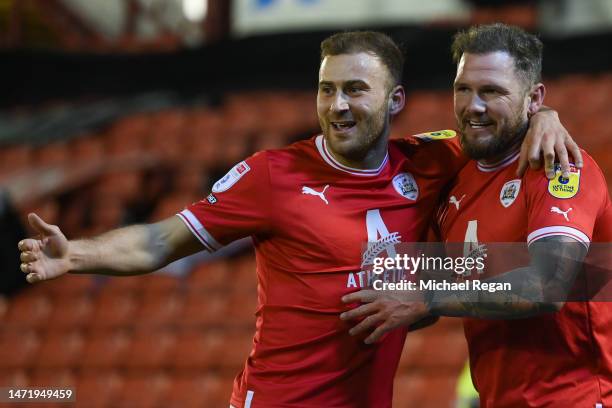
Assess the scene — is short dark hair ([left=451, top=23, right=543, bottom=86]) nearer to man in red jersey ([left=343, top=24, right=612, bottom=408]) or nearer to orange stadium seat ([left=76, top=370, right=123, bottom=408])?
man in red jersey ([left=343, top=24, right=612, bottom=408])

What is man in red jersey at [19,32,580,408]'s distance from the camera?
117 inches

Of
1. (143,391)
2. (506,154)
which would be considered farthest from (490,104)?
(143,391)

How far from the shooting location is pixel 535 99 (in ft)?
10.00

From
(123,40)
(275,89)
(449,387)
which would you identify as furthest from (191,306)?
(123,40)

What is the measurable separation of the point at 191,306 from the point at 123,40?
602cm

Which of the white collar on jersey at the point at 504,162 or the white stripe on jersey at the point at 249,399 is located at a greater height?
the white collar on jersey at the point at 504,162

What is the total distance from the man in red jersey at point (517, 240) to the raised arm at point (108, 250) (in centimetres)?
58

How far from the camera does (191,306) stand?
7.79 m

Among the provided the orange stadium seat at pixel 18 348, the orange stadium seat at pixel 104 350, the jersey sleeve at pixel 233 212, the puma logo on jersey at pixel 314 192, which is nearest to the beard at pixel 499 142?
the puma logo on jersey at pixel 314 192

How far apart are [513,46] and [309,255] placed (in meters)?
0.91

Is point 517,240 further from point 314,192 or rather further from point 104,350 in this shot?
point 104,350

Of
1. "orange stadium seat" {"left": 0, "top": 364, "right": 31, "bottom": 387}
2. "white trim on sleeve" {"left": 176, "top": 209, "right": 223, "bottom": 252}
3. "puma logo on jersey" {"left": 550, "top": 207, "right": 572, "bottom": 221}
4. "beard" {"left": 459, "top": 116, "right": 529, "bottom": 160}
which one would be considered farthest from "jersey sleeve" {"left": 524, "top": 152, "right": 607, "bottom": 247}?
"orange stadium seat" {"left": 0, "top": 364, "right": 31, "bottom": 387}

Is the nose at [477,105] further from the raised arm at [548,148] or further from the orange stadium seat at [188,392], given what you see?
the orange stadium seat at [188,392]

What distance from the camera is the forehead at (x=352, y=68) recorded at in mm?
3107
